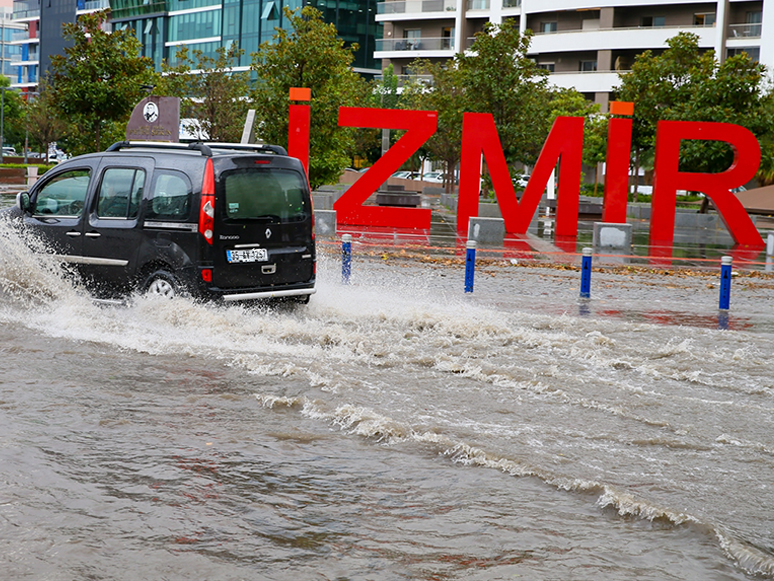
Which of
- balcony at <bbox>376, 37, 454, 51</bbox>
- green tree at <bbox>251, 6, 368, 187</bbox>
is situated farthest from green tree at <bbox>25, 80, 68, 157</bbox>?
green tree at <bbox>251, 6, 368, 187</bbox>

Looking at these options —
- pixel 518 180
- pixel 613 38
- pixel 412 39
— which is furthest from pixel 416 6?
pixel 518 180

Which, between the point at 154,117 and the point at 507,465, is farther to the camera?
the point at 154,117

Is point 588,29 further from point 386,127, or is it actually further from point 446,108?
point 386,127

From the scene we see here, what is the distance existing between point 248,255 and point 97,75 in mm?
24759

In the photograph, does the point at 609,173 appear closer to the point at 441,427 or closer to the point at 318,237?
the point at 318,237

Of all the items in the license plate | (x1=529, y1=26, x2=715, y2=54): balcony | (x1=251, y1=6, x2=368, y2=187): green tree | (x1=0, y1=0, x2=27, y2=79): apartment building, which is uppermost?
(x1=0, y1=0, x2=27, y2=79): apartment building

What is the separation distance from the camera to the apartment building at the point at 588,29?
200 feet

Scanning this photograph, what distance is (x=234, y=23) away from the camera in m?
81.8

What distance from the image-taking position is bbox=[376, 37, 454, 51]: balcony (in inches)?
2933

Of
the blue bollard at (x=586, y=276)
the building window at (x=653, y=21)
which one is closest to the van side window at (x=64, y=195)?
the blue bollard at (x=586, y=276)

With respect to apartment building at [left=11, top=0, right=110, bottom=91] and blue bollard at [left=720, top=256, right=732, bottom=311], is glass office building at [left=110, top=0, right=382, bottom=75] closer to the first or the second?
apartment building at [left=11, top=0, right=110, bottom=91]

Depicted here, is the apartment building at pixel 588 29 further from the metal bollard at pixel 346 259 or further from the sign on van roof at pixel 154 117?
the metal bollard at pixel 346 259

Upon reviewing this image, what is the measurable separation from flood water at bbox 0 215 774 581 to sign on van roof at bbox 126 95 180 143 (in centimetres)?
1160

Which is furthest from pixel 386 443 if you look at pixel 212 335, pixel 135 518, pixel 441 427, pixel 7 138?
pixel 7 138
